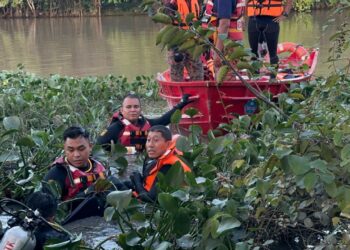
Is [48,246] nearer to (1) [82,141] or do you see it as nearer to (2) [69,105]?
(1) [82,141]

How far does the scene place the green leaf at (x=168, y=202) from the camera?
8.98 ft

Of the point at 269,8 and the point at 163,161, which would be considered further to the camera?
the point at 269,8

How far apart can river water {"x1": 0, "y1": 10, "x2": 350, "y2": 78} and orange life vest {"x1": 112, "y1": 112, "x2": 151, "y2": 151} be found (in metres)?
4.77

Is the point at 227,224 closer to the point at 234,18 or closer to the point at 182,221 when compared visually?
the point at 182,221

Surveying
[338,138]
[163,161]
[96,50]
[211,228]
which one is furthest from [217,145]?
[96,50]

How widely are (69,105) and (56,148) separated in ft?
5.52

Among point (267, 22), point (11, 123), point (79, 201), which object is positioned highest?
point (267, 22)

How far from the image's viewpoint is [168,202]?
9.04ft

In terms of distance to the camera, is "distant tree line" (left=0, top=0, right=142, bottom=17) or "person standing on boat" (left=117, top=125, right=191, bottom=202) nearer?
"person standing on boat" (left=117, top=125, right=191, bottom=202)

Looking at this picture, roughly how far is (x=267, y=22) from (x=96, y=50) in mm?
11683

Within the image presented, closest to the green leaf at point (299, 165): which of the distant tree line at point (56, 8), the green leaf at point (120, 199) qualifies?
the green leaf at point (120, 199)

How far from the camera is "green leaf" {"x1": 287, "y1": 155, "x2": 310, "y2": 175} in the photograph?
236 centimetres

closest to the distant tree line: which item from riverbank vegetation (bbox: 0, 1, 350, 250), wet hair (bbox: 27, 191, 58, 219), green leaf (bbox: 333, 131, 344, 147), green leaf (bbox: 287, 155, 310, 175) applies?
riverbank vegetation (bbox: 0, 1, 350, 250)

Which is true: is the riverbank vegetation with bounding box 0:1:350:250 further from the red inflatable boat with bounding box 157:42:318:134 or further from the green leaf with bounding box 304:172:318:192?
the red inflatable boat with bounding box 157:42:318:134
